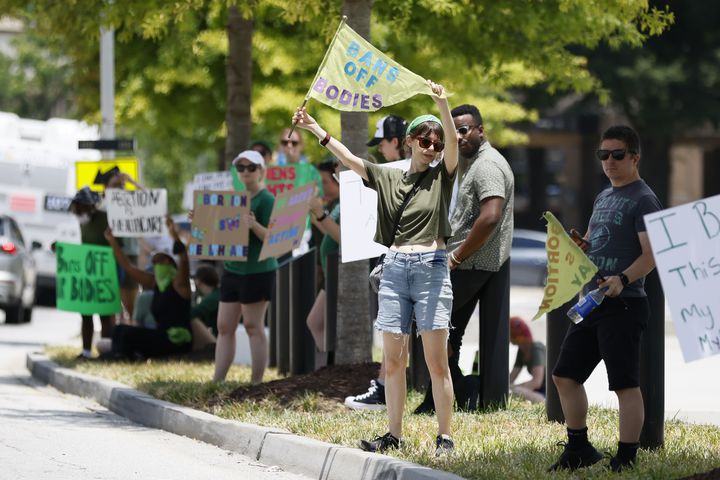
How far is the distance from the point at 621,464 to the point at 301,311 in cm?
553

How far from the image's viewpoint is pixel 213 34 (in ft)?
65.2

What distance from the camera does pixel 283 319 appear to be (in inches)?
494

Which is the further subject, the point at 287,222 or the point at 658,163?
the point at 658,163

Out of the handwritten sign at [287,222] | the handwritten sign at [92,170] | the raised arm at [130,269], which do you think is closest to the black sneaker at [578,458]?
the handwritten sign at [287,222]

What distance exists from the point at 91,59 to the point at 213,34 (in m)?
1.81

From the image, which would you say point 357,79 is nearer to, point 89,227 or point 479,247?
point 479,247

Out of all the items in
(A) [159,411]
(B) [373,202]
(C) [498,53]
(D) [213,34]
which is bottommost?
(A) [159,411]

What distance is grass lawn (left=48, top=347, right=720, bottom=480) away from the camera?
6.91 metres

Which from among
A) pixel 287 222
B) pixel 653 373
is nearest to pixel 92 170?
pixel 287 222

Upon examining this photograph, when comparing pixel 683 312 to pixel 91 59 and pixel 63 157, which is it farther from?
pixel 63 157

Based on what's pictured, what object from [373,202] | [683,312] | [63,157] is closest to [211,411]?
[373,202]

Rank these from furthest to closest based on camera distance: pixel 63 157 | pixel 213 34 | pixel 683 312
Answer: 1. pixel 63 157
2. pixel 213 34
3. pixel 683 312

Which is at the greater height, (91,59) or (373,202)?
(91,59)

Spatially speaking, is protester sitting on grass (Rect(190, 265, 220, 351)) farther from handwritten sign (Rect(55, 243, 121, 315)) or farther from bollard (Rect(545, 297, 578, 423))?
bollard (Rect(545, 297, 578, 423))
